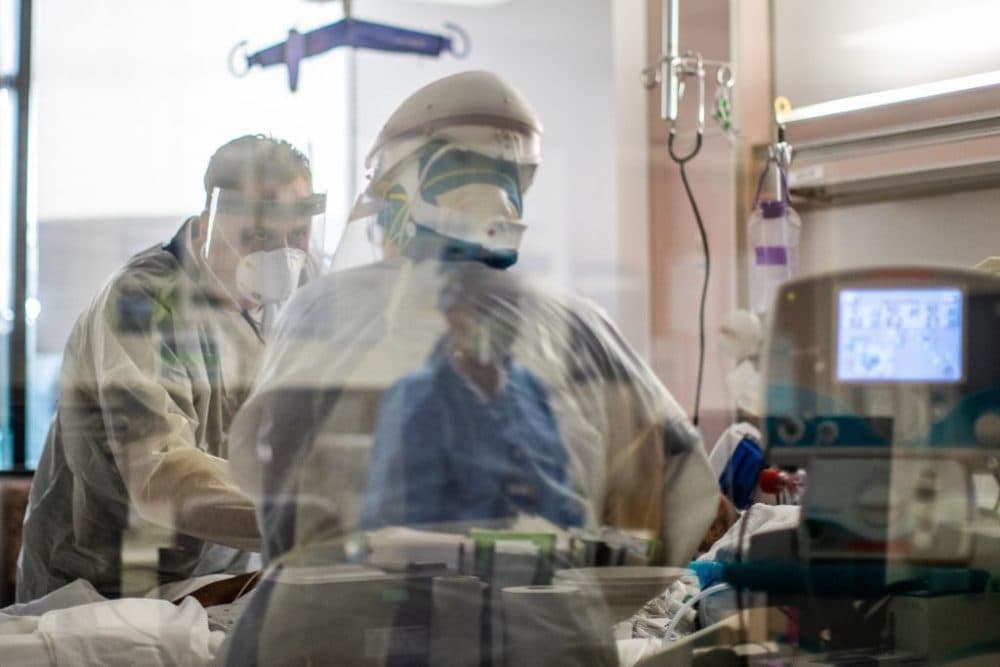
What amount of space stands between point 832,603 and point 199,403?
0.79 meters

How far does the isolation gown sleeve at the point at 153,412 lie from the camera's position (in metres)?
1.51

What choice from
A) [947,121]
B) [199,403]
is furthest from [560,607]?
[947,121]

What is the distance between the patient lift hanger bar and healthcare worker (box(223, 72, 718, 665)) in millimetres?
97

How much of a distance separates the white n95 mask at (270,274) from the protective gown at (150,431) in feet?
0.14

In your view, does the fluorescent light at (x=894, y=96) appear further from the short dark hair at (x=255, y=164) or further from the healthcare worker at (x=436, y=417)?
the short dark hair at (x=255, y=164)

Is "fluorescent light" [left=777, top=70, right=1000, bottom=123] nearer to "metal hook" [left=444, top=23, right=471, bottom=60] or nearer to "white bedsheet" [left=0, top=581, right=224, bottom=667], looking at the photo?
"metal hook" [left=444, top=23, right=471, bottom=60]

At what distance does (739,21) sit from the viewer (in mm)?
1528

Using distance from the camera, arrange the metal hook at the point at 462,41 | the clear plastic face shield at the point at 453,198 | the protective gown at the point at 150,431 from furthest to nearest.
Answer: the protective gown at the point at 150,431
the metal hook at the point at 462,41
the clear plastic face shield at the point at 453,198

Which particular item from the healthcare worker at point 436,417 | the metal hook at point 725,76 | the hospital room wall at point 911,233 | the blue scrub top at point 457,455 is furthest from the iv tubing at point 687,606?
the metal hook at point 725,76

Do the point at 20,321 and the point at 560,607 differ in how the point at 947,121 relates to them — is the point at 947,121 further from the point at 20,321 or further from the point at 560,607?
the point at 20,321

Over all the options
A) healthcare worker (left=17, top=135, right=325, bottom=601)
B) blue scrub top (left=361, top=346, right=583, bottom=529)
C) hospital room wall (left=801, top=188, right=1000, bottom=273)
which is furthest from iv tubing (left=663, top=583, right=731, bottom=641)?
healthcare worker (left=17, top=135, right=325, bottom=601)

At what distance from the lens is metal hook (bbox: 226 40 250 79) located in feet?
4.99

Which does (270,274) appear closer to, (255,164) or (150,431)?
(255,164)

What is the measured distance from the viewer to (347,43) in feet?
4.71
